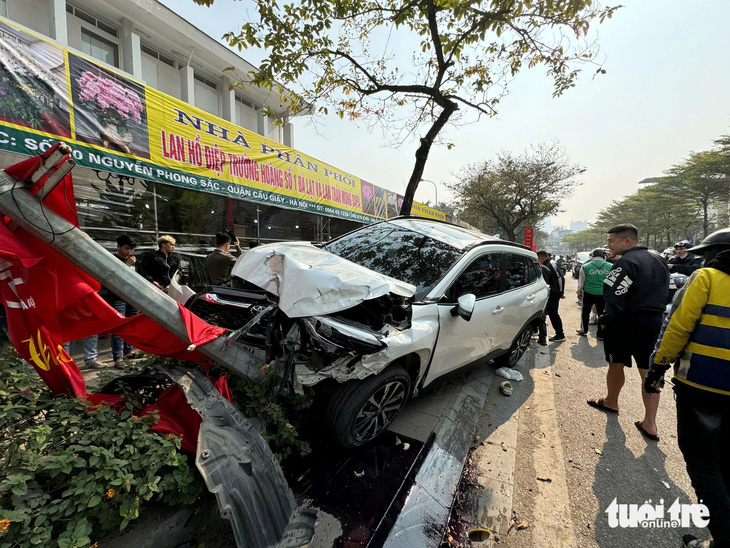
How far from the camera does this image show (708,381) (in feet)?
5.96

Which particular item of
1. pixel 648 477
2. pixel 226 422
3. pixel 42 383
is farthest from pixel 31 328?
pixel 648 477

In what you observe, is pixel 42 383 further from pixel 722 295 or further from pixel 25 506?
pixel 722 295

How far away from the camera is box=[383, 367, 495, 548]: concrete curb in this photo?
6.16 ft

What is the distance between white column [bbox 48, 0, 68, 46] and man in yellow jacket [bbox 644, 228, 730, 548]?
13481 mm

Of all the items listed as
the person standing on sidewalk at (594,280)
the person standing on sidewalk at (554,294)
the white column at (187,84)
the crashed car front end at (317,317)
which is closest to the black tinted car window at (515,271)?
the crashed car front end at (317,317)

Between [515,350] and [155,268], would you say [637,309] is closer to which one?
[515,350]

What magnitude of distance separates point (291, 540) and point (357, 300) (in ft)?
4.42

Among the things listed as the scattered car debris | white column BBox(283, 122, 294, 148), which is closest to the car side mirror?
the scattered car debris

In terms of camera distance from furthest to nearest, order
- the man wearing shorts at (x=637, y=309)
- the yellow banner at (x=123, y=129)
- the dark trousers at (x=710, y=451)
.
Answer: the yellow banner at (x=123, y=129)
the man wearing shorts at (x=637, y=309)
the dark trousers at (x=710, y=451)

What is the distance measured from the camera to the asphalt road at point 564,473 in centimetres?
199

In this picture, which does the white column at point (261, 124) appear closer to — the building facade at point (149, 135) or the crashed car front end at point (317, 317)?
the building facade at point (149, 135)

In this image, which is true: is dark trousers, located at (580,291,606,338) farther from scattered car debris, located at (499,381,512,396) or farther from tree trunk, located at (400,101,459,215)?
tree trunk, located at (400,101,459,215)

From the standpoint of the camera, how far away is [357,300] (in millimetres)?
2125

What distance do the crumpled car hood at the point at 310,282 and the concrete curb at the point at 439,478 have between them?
4.53ft
